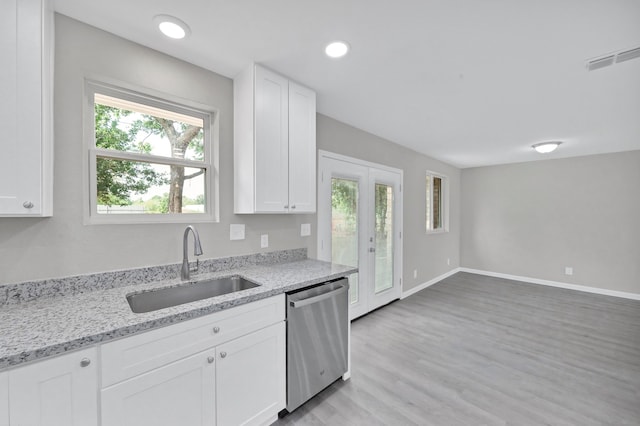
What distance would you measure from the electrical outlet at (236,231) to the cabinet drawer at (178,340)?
0.73 meters

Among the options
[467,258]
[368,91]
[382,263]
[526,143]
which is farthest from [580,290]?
[368,91]

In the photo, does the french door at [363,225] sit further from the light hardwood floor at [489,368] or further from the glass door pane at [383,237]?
the light hardwood floor at [489,368]

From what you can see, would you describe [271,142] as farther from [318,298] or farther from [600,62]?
[600,62]

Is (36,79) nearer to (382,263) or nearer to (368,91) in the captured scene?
(368,91)

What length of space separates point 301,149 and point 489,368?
2.54 metres

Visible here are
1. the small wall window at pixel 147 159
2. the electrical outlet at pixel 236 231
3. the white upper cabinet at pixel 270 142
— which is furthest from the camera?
the electrical outlet at pixel 236 231

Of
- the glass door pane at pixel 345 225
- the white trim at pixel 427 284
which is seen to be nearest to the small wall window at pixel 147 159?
the glass door pane at pixel 345 225

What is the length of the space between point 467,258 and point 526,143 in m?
2.97

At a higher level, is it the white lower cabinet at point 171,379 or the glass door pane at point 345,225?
the glass door pane at point 345,225

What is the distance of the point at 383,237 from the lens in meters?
3.77

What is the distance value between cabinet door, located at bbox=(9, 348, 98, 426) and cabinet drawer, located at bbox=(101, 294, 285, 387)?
2.2 inches

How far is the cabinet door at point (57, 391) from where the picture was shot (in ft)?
2.95

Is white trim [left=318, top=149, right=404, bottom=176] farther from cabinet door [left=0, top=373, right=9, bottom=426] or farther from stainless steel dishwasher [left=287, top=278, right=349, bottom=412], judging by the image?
cabinet door [left=0, top=373, right=9, bottom=426]

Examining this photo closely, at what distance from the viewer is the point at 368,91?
7.70ft
